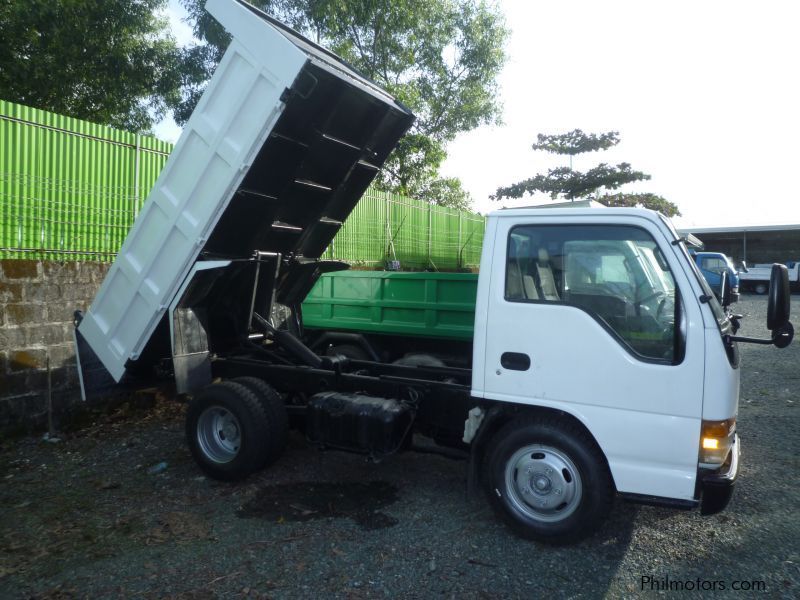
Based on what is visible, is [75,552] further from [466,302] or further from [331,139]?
[466,302]

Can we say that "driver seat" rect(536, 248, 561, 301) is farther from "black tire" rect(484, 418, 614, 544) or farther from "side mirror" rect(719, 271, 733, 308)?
"side mirror" rect(719, 271, 733, 308)

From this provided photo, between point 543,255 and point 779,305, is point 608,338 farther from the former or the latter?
point 779,305

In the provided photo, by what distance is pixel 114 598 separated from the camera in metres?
3.32

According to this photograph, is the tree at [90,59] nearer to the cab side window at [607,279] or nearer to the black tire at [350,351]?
the black tire at [350,351]

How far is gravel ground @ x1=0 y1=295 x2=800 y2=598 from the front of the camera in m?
3.50

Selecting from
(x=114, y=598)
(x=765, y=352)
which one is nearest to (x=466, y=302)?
(x=114, y=598)

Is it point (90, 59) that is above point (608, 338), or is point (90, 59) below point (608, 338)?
above

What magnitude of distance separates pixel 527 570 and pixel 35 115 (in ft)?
22.1

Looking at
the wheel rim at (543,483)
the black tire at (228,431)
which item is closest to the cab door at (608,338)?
the wheel rim at (543,483)

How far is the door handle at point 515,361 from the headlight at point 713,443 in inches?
42.7

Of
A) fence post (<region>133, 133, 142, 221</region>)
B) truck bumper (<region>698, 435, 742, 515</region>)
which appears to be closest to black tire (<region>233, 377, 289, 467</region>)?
truck bumper (<region>698, 435, 742, 515</region>)

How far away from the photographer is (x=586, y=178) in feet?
99.2

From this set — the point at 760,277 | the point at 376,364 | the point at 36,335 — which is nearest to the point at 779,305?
the point at 376,364

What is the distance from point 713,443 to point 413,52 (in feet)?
57.3
